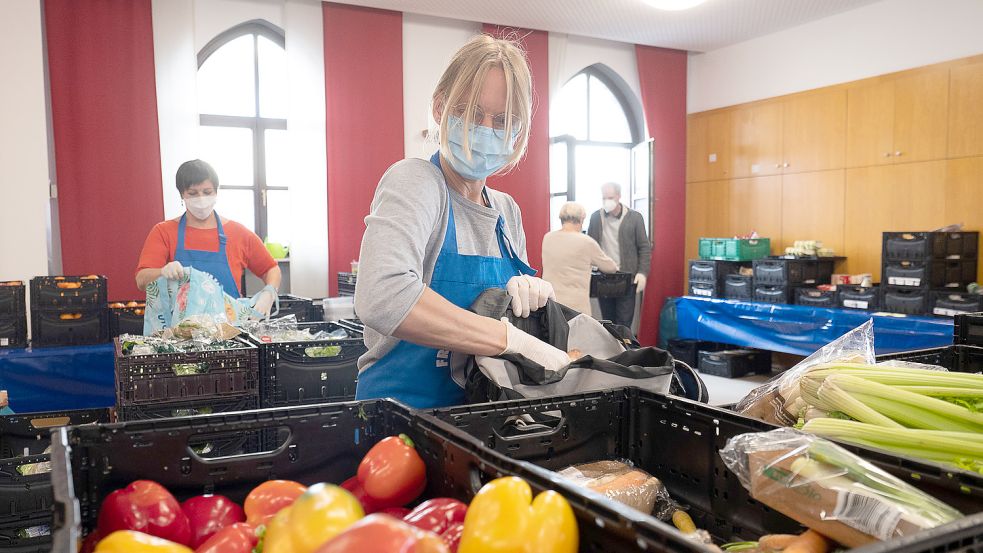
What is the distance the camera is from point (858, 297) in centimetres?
616

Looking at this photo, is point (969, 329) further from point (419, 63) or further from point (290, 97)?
point (419, 63)

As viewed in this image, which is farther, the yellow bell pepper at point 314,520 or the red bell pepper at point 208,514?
the red bell pepper at point 208,514

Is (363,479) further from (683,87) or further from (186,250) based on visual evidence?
(683,87)

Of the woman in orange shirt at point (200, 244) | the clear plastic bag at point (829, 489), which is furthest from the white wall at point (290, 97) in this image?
the clear plastic bag at point (829, 489)

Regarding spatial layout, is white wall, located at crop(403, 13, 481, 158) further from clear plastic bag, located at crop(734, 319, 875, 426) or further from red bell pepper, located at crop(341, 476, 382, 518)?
red bell pepper, located at crop(341, 476, 382, 518)

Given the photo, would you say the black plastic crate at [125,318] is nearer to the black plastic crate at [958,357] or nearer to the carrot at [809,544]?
the black plastic crate at [958,357]

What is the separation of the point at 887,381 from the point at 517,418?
0.61 m

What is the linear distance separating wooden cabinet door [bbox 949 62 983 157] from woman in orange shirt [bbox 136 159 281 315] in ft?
19.8

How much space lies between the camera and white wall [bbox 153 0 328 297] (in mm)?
6266

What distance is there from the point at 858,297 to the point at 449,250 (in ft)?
18.8

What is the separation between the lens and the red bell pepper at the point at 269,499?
86 centimetres

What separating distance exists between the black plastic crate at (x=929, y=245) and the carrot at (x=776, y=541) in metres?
5.76

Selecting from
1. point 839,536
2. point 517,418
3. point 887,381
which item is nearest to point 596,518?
point 839,536

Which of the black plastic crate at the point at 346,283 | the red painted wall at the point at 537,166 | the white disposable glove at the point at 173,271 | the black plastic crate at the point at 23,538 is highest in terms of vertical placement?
the red painted wall at the point at 537,166
